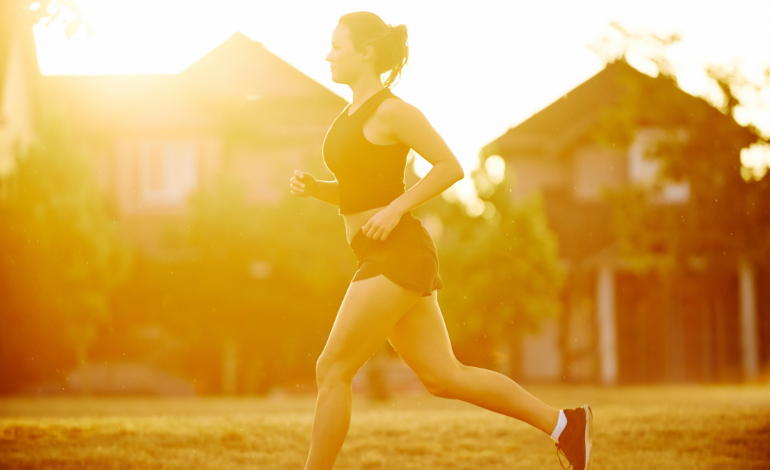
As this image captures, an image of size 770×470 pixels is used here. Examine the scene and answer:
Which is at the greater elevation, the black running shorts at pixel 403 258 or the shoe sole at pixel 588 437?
the black running shorts at pixel 403 258

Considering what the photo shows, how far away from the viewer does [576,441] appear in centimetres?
389

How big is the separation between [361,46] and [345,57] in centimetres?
8

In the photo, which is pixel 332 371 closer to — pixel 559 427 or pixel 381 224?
pixel 381 224

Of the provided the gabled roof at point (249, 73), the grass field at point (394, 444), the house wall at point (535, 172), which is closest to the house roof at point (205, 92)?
the gabled roof at point (249, 73)

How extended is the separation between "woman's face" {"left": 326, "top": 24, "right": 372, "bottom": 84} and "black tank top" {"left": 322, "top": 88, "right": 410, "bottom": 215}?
0.46ft

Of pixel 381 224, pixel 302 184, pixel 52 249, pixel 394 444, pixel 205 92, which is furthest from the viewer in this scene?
pixel 205 92

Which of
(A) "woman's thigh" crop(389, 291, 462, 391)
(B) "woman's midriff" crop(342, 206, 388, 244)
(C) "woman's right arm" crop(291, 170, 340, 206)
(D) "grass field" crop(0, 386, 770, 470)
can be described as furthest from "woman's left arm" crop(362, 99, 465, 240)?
(D) "grass field" crop(0, 386, 770, 470)

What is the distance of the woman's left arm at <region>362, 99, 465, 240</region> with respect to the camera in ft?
11.7

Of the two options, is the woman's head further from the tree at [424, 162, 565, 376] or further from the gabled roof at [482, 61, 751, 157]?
the gabled roof at [482, 61, 751, 157]

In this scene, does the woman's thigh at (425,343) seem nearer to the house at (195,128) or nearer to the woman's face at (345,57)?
the woman's face at (345,57)

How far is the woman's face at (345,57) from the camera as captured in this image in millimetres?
3797

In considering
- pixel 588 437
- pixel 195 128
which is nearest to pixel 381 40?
pixel 588 437

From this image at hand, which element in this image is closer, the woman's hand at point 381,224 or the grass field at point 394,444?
the woman's hand at point 381,224

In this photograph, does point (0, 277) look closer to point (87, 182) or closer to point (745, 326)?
point (87, 182)
